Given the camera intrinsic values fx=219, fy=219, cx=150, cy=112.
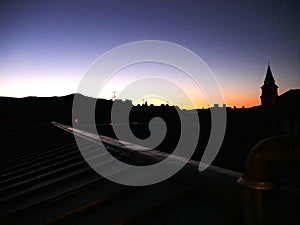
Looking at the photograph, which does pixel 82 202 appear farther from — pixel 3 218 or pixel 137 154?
pixel 137 154

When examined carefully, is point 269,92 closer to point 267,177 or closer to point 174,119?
point 174,119

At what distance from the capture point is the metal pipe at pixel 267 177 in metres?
1.67

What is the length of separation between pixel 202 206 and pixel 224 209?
0.26 m

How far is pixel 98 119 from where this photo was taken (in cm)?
5812

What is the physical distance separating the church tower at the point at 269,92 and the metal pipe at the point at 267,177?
60910 mm

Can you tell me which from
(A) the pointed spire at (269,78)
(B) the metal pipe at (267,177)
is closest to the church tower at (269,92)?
(A) the pointed spire at (269,78)

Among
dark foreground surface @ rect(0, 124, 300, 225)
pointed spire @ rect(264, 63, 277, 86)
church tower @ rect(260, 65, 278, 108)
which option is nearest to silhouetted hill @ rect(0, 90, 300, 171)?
church tower @ rect(260, 65, 278, 108)

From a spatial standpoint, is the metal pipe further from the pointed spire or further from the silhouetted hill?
the pointed spire

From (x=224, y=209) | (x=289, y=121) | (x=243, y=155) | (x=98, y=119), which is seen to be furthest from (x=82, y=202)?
(x=98, y=119)

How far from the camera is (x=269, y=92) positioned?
6175 centimetres

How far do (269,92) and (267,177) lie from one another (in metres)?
68.7

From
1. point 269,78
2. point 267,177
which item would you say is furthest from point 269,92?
point 267,177

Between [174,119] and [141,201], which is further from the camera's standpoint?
[174,119]

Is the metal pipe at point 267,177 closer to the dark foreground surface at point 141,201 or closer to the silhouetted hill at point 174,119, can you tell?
the dark foreground surface at point 141,201
